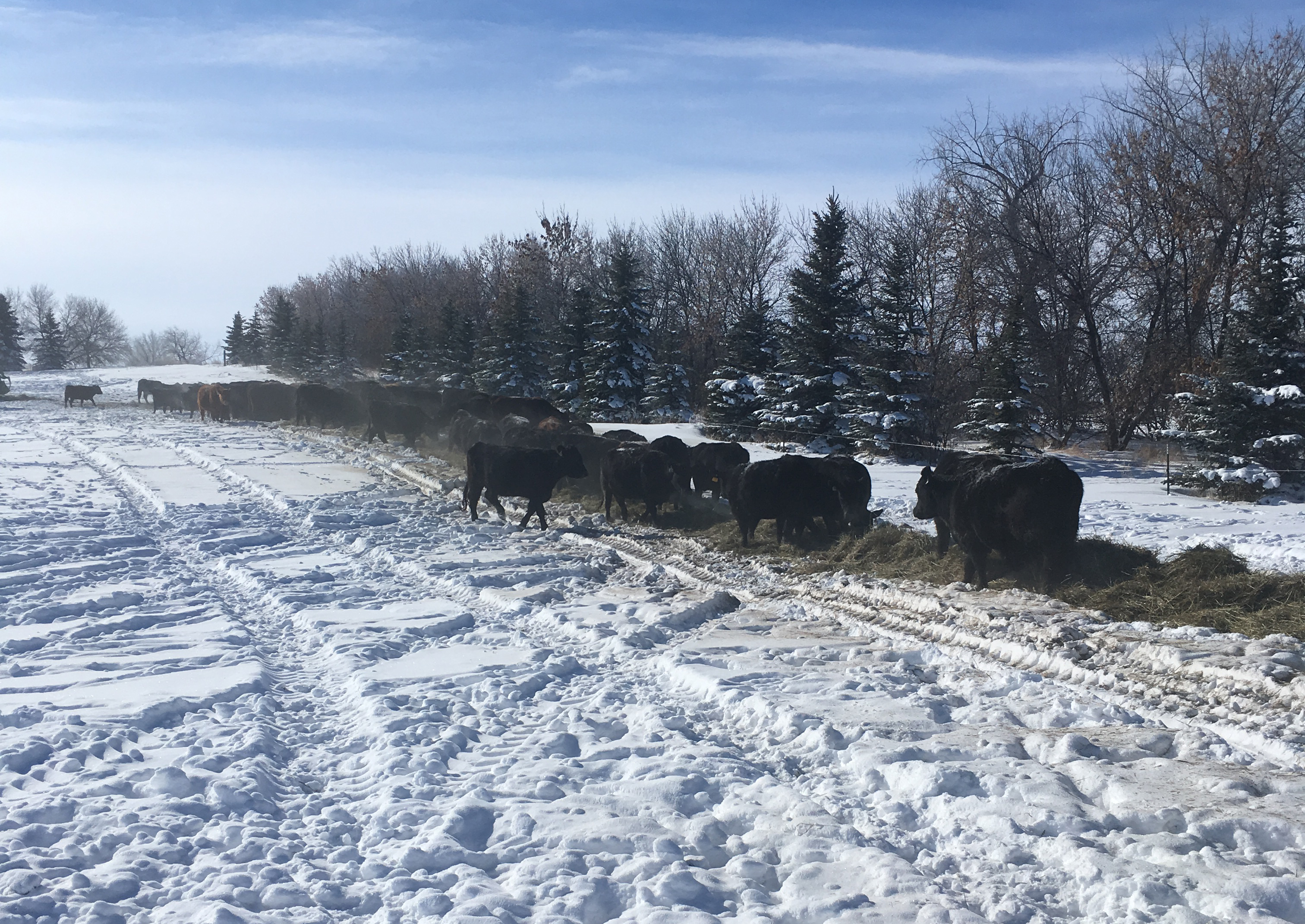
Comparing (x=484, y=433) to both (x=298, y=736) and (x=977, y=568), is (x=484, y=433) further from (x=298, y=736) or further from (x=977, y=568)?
(x=298, y=736)

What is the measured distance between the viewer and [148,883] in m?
4.38

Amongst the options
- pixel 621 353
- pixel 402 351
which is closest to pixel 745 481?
pixel 621 353

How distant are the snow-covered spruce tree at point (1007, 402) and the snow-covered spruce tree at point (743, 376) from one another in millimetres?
7336

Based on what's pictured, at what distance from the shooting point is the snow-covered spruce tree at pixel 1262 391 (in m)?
16.5

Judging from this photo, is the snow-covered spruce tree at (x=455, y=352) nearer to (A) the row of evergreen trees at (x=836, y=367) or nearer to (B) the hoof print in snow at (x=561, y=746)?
(A) the row of evergreen trees at (x=836, y=367)

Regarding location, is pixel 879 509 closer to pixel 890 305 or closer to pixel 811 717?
pixel 811 717

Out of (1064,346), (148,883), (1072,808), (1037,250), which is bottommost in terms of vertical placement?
(148,883)

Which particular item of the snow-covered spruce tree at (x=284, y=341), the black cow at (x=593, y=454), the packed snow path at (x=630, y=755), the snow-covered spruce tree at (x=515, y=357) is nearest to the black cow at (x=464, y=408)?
the black cow at (x=593, y=454)

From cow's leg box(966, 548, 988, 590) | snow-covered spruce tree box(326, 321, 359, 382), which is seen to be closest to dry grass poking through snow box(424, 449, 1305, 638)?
cow's leg box(966, 548, 988, 590)

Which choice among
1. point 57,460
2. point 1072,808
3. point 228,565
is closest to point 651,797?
point 1072,808

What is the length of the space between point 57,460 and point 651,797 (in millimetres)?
24741

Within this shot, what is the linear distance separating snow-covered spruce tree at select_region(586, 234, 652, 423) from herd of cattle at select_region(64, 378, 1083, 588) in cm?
802

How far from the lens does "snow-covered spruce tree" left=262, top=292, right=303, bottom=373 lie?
73.2 m

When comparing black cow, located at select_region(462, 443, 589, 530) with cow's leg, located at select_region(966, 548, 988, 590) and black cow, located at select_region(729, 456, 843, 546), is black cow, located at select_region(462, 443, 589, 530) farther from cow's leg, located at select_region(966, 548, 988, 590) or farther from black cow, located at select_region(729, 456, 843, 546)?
cow's leg, located at select_region(966, 548, 988, 590)
